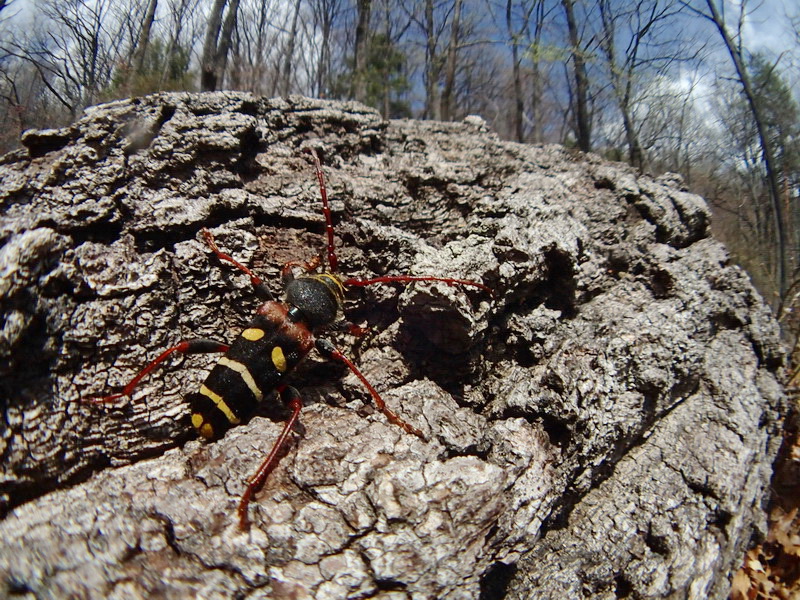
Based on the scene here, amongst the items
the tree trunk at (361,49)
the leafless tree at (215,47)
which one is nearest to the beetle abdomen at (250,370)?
the leafless tree at (215,47)

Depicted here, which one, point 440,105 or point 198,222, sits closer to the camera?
point 198,222

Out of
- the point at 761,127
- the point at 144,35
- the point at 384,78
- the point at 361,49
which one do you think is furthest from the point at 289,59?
the point at 761,127

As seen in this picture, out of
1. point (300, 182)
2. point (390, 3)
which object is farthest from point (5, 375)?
point (390, 3)

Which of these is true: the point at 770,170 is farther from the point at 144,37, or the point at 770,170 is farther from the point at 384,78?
the point at 384,78

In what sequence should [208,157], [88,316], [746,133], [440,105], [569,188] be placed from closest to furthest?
[88,316], [208,157], [569,188], [746,133], [440,105]

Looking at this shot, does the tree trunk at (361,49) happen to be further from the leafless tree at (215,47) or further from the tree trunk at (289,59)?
the leafless tree at (215,47)

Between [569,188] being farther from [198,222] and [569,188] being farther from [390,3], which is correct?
[390,3]

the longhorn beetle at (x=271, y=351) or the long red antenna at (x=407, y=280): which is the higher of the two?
the long red antenna at (x=407, y=280)
